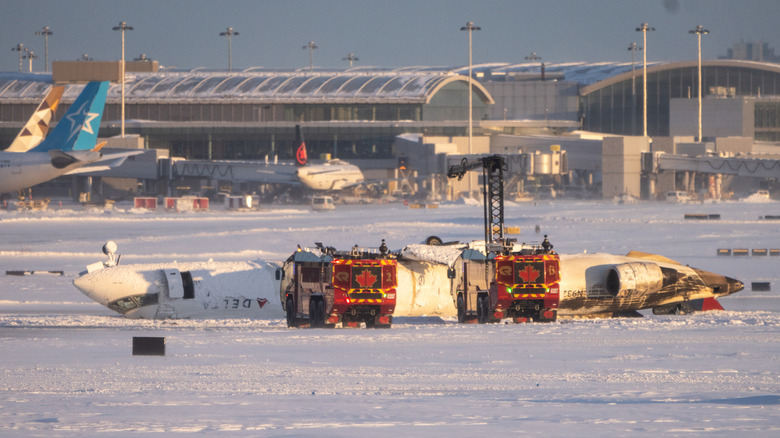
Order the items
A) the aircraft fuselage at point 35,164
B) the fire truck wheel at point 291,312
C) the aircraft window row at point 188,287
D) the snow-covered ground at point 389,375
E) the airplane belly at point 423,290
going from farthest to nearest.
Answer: the aircraft fuselage at point 35,164 < the aircraft window row at point 188,287 < the airplane belly at point 423,290 < the fire truck wheel at point 291,312 < the snow-covered ground at point 389,375

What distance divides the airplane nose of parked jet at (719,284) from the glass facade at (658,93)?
129991mm

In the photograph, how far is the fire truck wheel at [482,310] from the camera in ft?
121

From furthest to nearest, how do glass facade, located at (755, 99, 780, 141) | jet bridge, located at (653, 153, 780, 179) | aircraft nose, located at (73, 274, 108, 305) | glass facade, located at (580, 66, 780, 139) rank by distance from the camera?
1. glass facade, located at (580, 66, 780, 139)
2. glass facade, located at (755, 99, 780, 141)
3. jet bridge, located at (653, 153, 780, 179)
4. aircraft nose, located at (73, 274, 108, 305)

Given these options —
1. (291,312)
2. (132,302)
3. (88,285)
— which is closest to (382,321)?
(291,312)

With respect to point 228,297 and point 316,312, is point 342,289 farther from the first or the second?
point 228,297

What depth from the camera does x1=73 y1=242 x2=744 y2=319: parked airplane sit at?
38781mm

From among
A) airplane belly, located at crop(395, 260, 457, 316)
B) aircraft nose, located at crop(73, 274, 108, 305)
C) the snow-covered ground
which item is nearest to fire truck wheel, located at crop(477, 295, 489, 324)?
the snow-covered ground

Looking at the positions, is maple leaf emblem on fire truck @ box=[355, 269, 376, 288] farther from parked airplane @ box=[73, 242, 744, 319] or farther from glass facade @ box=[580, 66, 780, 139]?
glass facade @ box=[580, 66, 780, 139]

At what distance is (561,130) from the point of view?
170 metres

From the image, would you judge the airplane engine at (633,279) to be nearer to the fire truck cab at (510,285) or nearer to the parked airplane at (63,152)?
the fire truck cab at (510,285)

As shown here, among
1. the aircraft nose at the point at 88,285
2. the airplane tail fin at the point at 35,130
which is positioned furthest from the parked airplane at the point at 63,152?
the aircraft nose at the point at 88,285

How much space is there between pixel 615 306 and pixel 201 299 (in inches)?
572

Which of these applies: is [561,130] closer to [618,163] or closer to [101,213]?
[618,163]

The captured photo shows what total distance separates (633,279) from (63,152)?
2070 inches
